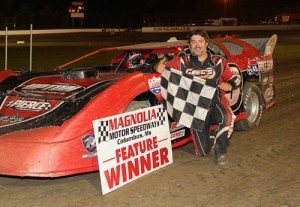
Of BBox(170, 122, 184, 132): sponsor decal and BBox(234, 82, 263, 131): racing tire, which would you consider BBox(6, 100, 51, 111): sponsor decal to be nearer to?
BBox(170, 122, 184, 132): sponsor decal

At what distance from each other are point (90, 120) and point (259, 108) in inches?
128

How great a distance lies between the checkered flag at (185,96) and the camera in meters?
4.93

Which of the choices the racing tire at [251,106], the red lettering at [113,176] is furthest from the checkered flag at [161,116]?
the racing tire at [251,106]

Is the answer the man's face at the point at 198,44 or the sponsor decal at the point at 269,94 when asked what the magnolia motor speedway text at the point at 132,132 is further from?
the sponsor decal at the point at 269,94

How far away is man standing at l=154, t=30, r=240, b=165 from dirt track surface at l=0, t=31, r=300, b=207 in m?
0.32

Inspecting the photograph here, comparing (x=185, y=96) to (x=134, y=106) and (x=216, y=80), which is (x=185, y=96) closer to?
(x=216, y=80)

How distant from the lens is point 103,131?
416 centimetres

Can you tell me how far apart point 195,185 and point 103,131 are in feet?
3.24

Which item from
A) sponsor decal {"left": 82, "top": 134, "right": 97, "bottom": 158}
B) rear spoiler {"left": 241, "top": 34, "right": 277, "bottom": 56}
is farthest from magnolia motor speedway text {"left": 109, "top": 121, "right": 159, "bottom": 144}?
rear spoiler {"left": 241, "top": 34, "right": 277, "bottom": 56}

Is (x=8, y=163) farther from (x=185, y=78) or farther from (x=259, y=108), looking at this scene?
(x=259, y=108)

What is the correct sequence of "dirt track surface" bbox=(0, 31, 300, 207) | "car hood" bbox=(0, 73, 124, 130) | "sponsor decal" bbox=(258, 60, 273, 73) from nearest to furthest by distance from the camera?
"dirt track surface" bbox=(0, 31, 300, 207) < "car hood" bbox=(0, 73, 124, 130) < "sponsor decal" bbox=(258, 60, 273, 73)

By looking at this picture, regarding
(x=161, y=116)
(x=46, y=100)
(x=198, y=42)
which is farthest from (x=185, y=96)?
(x=46, y=100)

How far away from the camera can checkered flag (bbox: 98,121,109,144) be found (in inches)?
162

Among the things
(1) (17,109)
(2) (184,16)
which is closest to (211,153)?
(1) (17,109)
